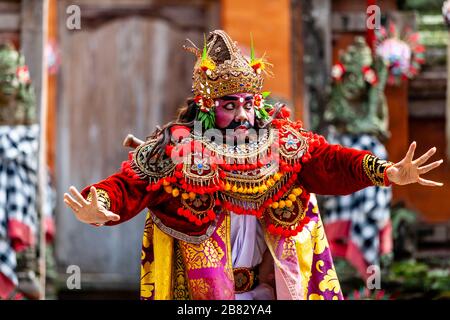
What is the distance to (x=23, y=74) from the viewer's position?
10.9m

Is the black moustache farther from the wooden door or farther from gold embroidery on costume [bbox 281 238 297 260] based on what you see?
the wooden door

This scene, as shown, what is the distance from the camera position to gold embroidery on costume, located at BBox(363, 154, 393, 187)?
23.4ft

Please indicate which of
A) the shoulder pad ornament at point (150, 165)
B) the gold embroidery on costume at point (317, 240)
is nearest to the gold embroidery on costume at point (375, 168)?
the gold embroidery on costume at point (317, 240)

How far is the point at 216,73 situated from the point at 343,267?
361cm

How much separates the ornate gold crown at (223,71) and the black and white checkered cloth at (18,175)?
3461mm

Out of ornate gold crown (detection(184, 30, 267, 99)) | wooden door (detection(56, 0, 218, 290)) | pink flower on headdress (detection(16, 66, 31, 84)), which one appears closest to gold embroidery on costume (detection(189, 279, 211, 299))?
ornate gold crown (detection(184, 30, 267, 99))

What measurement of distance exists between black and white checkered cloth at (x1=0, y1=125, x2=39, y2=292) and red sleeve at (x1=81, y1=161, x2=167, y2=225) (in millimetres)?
3357

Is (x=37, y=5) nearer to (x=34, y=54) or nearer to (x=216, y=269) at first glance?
(x=34, y=54)

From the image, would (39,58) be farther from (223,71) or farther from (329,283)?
(329,283)

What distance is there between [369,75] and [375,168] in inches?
148

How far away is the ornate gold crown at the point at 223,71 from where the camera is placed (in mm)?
7387

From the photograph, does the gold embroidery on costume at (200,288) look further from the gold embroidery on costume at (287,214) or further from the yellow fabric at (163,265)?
the gold embroidery on costume at (287,214)
